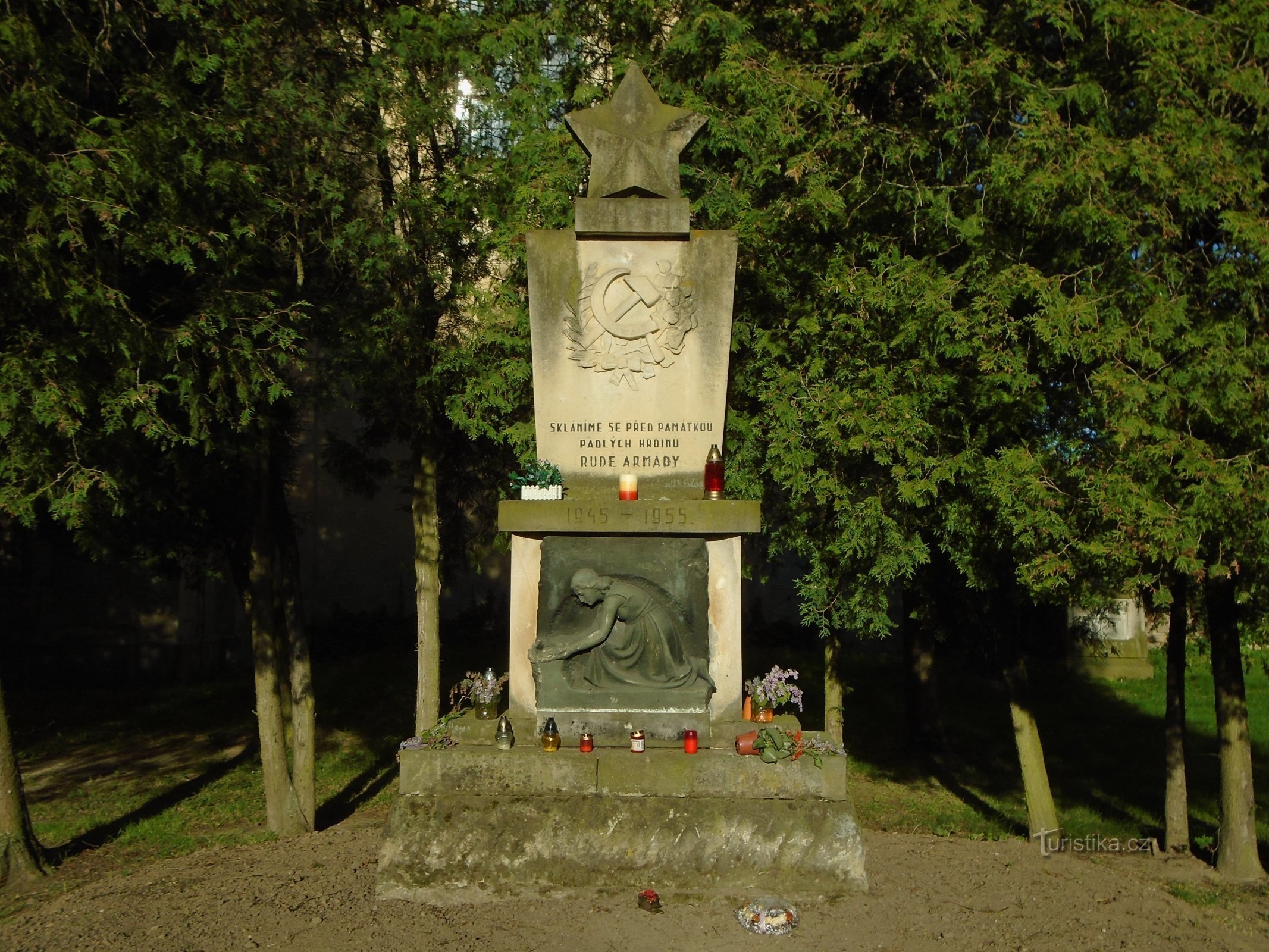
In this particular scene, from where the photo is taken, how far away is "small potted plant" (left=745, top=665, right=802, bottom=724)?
24.5 ft

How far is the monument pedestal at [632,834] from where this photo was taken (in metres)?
6.50

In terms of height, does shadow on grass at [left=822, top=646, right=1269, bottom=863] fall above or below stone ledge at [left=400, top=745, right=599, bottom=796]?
below

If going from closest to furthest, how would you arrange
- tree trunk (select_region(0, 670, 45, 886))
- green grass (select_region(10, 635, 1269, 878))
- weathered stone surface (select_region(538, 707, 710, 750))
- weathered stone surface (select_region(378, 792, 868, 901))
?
1. weathered stone surface (select_region(378, 792, 868, 901))
2. weathered stone surface (select_region(538, 707, 710, 750))
3. tree trunk (select_region(0, 670, 45, 886))
4. green grass (select_region(10, 635, 1269, 878))

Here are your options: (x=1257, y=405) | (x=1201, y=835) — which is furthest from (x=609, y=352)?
(x=1201, y=835)

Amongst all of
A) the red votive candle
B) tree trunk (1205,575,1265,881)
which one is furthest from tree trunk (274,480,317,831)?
tree trunk (1205,575,1265,881)

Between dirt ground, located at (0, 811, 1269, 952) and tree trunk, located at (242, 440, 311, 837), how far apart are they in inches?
120

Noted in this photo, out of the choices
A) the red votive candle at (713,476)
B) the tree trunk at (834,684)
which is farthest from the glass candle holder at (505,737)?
the tree trunk at (834,684)

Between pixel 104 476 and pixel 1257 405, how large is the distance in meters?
7.70

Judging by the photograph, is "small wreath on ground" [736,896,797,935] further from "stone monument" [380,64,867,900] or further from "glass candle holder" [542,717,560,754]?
"glass candle holder" [542,717,560,754]

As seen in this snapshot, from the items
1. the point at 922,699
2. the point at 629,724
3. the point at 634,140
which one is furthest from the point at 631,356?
the point at 922,699

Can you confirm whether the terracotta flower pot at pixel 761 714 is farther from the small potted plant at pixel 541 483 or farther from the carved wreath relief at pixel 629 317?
the carved wreath relief at pixel 629 317

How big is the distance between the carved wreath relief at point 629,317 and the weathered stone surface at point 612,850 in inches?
108

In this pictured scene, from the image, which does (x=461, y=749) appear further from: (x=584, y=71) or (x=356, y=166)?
(x=584, y=71)

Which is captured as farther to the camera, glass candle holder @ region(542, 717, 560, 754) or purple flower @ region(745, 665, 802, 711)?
purple flower @ region(745, 665, 802, 711)
